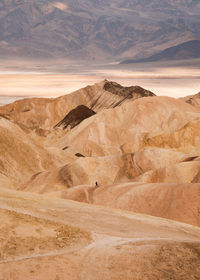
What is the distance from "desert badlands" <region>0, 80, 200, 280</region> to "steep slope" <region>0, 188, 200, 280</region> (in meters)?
0.03

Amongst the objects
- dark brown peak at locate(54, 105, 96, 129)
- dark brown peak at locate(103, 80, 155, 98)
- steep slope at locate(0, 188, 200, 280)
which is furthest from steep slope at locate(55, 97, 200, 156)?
steep slope at locate(0, 188, 200, 280)

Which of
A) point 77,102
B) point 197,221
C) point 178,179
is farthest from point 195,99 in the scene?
point 197,221

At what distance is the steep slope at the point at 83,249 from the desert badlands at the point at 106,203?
0.03 m

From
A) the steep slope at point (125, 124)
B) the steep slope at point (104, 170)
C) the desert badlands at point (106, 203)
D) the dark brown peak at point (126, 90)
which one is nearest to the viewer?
the desert badlands at point (106, 203)

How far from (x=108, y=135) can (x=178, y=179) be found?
3957 centimetres

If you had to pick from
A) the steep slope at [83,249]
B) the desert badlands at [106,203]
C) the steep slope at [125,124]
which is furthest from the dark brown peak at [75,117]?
the steep slope at [83,249]

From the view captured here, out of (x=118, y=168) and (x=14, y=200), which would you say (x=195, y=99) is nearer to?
(x=118, y=168)

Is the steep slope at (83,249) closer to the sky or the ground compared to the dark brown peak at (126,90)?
closer to the sky

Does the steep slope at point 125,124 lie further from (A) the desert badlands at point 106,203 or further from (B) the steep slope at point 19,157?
(B) the steep slope at point 19,157

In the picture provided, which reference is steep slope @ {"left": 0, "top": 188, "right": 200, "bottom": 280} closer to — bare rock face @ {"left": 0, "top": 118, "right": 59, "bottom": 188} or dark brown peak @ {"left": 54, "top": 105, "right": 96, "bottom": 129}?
bare rock face @ {"left": 0, "top": 118, "right": 59, "bottom": 188}

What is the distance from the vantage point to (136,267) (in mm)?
14891

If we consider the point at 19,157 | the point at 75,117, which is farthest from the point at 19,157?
the point at 75,117

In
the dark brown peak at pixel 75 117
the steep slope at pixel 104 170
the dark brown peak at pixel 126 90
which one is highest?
the dark brown peak at pixel 126 90

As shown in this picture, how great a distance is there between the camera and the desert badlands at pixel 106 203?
49.3 feet
